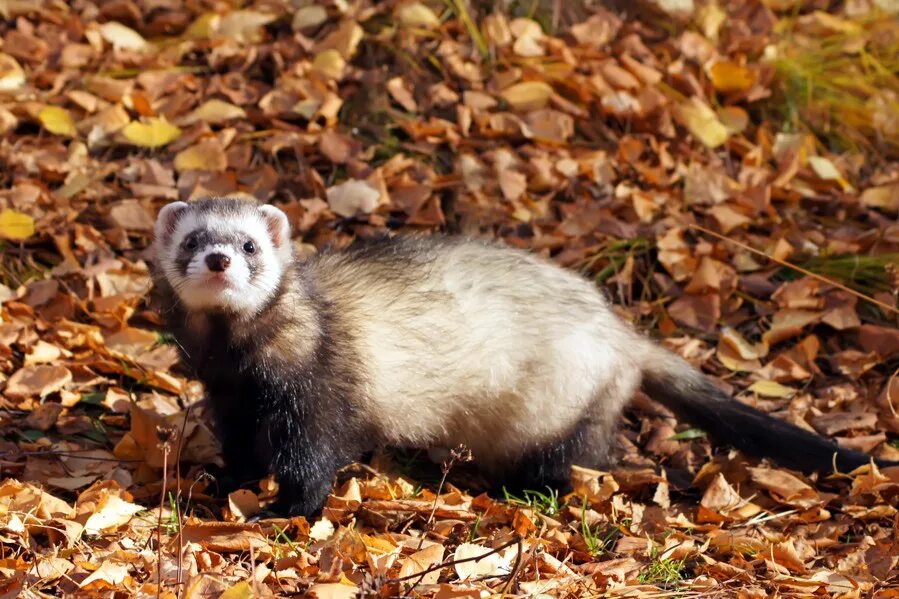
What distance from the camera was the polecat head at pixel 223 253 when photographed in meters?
3.31

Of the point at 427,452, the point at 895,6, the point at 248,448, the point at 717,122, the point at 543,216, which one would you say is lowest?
the point at 427,452

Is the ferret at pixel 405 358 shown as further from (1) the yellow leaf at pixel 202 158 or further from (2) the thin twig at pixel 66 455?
(1) the yellow leaf at pixel 202 158

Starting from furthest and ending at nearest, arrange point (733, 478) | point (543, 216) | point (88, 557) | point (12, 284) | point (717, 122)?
point (717, 122), point (543, 216), point (12, 284), point (733, 478), point (88, 557)

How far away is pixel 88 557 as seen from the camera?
3.05 m

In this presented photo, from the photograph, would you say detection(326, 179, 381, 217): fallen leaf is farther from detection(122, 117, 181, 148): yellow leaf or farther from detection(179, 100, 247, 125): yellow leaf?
detection(122, 117, 181, 148): yellow leaf

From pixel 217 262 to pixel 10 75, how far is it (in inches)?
109

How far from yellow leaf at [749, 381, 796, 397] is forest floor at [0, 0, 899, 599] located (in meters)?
0.01

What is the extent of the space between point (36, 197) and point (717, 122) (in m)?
3.33

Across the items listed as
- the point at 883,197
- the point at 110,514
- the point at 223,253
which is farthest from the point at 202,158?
the point at 883,197

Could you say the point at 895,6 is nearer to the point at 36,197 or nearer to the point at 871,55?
the point at 871,55

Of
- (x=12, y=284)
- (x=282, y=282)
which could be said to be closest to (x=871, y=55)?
(x=282, y=282)

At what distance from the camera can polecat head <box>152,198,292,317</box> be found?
10.9 feet

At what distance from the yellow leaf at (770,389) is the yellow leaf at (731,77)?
1.89 meters

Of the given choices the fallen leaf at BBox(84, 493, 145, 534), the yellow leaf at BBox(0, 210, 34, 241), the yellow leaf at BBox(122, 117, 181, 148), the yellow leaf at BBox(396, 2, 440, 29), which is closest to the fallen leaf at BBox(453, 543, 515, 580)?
the fallen leaf at BBox(84, 493, 145, 534)
